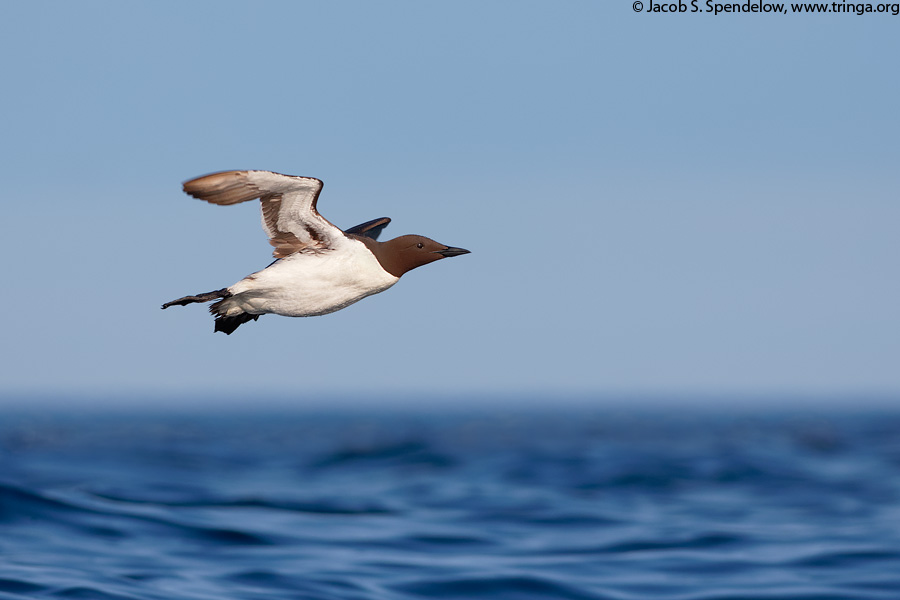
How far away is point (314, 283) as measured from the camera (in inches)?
320

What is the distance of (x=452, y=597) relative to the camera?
17250 mm

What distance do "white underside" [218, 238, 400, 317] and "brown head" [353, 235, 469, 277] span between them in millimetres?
67

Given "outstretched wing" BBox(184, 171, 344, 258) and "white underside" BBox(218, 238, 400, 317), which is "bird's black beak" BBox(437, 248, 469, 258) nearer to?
"white underside" BBox(218, 238, 400, 317)

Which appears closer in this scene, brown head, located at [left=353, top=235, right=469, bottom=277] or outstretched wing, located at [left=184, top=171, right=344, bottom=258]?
outstretched wing, located at [left=184, top=171, right=344, bottom=258]

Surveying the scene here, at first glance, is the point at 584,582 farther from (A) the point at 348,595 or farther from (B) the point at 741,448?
(B) the point at 741,448

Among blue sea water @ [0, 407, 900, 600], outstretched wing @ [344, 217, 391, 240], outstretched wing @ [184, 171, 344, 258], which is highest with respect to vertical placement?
outstretched wing @ [344, 217, 391, 240]

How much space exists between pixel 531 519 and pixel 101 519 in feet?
33.3

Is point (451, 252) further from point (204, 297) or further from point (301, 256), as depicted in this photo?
point (204, 297)

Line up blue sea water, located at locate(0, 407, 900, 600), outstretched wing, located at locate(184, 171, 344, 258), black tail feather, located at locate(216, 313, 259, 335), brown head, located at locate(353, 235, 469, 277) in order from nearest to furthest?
outstretched wing, located at locate(184, 171, 344, 258) < brown head, located at locate(353, 235, 469, 277) < black tail feather, located at locate(216, 313, 259, 335) < blue sea water, located at locate(0, 407, 900, 600)

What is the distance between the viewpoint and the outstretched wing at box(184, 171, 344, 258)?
7.96 m

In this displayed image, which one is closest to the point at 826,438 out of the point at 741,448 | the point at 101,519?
the point at 741,448

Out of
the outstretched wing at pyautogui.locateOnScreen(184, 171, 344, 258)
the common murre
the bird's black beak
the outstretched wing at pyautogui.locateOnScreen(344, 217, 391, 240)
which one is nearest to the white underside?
the common murre

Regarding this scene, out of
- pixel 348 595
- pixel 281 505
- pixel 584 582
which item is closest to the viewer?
pixel 348 595

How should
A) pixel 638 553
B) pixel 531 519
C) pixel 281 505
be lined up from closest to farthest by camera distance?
pixel 638 553 < pixel 531 519 < pixel 281 505
